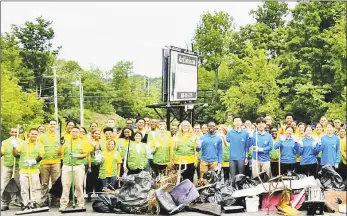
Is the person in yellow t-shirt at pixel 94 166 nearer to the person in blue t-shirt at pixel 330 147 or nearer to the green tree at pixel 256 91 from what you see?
the person in blue t-shirt at pixel 330 147

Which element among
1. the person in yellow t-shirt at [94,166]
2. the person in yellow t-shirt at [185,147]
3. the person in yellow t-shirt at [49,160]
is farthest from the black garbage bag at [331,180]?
the person in yellow t-shirt at [49,160]

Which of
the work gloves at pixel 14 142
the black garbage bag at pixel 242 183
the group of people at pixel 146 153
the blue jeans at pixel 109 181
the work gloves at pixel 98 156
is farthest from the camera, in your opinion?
the blue jeans at pixel 109 181

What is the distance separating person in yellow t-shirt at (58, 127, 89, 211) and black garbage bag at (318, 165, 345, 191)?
476 cm

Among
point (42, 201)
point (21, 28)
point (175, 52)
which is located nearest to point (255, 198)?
point (42, 201)

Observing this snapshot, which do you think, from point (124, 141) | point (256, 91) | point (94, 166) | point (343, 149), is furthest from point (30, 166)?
point (256, 91)

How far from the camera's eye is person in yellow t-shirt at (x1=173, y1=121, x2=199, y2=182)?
10578 millimetres

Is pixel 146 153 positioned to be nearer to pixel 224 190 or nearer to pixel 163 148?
pixel 163 148

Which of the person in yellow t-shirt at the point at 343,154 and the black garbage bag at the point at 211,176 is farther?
the person in yellow t-shirt at the point at 343,154

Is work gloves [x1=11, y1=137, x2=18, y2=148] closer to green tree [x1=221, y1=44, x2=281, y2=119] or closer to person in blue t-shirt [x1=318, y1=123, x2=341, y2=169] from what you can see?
person in blue t-shirt [x1=318, y1=123, x2=341, y2=169]

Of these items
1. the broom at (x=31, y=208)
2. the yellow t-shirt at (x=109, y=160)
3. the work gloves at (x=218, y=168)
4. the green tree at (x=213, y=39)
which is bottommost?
the broom at (x=31, y=208)

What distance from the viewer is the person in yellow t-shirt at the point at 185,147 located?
10.6 metres

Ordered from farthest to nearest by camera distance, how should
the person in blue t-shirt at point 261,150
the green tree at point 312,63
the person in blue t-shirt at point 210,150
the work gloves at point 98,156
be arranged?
→ the green tree at point 312,63
the person in blue t-shirt at point 210,150
the person in blue t-shirt at point 261,150
the work gloves at point 98,156

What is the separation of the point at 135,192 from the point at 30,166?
6.73 ft

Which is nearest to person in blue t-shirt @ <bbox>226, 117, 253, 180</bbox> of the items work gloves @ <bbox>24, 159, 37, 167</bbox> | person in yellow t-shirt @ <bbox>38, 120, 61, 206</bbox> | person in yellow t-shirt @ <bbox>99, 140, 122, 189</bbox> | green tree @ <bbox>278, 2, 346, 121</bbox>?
person in yellow t-shirt @ <bbox>99, 140, 122, 189</bbox>
